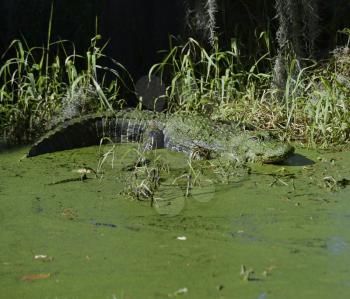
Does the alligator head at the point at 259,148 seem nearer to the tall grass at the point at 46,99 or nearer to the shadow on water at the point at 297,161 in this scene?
the shadow on water at the point at 297,161

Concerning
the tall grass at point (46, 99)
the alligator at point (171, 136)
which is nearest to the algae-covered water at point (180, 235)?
the alligator at point (171, 136)

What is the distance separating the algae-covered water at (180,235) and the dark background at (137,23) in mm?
2848

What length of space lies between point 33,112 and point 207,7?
230cm

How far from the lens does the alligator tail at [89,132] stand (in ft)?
22.9

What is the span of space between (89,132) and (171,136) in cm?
82

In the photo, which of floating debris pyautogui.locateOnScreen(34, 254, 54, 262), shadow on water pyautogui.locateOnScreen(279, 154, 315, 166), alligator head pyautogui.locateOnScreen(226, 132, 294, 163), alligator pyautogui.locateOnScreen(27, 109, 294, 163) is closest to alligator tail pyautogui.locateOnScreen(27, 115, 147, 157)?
alligator pyautogui.locateOnScreen(27, 109, 294, 163)

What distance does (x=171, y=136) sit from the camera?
23.2 feet

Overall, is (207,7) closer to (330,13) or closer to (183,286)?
(330,13)

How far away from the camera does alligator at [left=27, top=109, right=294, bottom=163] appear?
6418 mm

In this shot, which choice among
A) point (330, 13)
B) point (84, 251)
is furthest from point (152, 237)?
point (330, 13)

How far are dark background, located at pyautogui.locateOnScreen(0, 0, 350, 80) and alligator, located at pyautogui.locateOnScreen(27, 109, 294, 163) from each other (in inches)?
71.3

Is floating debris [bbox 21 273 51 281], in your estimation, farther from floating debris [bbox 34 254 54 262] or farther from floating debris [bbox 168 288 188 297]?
floating debris [bbox 168 288 188 297]

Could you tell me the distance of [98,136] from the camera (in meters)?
7.37

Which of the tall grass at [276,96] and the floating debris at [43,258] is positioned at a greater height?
the tall grass at [276,96]
